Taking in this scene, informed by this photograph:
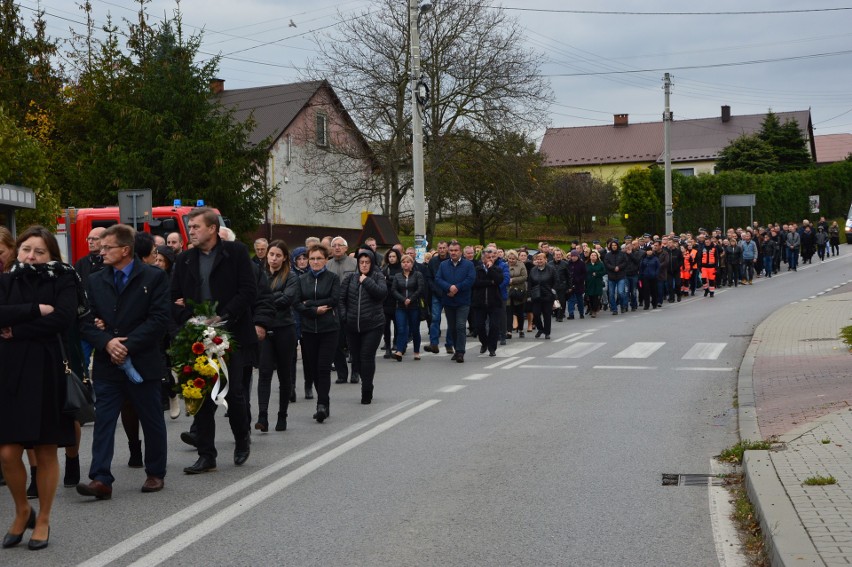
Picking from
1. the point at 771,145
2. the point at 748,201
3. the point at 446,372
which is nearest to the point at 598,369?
the point at 446,372

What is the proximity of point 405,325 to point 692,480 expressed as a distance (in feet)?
33.6

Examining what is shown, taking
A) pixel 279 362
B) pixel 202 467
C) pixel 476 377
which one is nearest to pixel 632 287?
pixel 476 377

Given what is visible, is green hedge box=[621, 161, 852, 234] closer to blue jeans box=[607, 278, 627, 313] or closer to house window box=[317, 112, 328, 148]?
house window box=[317, 112, 328, 148]

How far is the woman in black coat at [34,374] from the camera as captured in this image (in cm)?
628

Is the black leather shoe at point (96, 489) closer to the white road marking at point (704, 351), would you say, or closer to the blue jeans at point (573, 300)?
the white road marking at point (704, 351)

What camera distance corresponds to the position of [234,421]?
876 centimetres

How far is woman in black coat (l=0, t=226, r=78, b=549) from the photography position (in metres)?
6.28

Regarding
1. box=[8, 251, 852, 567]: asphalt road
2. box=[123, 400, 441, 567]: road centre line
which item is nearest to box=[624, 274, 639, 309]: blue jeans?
box=[8, 251, 852, 567]: asphalt road

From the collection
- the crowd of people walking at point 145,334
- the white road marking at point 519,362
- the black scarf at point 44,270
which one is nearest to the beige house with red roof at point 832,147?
the white road marking at point 519,362

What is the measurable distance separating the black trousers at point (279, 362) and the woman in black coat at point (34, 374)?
388 centimetres

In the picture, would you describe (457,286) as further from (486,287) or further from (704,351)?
(704,351)

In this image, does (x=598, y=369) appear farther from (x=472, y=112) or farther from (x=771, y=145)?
(x=771, y=145)

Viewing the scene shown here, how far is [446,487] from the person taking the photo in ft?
25.2

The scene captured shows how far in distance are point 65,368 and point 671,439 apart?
5.44 metres
